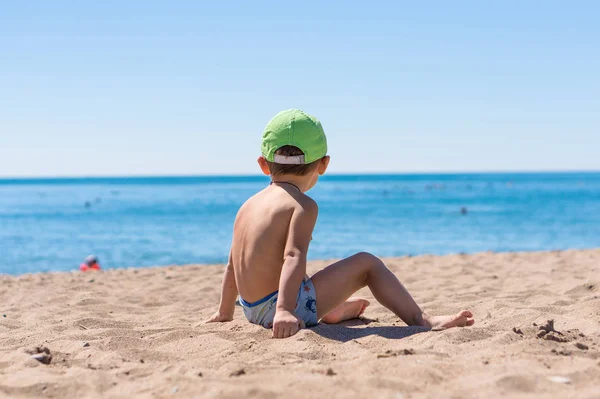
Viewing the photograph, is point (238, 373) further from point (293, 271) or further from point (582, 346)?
point (582, 346)

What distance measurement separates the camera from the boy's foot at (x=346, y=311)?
419cm

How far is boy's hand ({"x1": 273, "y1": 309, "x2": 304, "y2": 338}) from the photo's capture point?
3430 mm

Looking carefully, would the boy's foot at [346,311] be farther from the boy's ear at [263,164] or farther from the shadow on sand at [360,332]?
the boy's ear at [263,164]

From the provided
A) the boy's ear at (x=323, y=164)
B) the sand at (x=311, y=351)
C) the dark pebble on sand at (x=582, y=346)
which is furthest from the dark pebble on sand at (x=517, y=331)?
the boy's ear at (x=323, y=164)

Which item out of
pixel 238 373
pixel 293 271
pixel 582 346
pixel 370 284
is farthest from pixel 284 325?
pixel 582 346

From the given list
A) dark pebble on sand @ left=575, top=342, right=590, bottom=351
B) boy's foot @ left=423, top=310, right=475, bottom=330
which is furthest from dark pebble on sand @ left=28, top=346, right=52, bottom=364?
dark pebble on sand @ left=575, top=342, right=590, bottom=351

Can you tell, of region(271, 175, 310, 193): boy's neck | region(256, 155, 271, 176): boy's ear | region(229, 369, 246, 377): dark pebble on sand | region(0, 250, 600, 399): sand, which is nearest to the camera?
region(0, 250, 600, 399): sand

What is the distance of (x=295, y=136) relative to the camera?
3621 millimetres

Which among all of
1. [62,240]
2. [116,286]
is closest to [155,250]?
[62,240]

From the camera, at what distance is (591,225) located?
26578 mm

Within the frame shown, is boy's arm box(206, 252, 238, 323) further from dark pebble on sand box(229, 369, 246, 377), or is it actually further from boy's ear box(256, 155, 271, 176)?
dark pebble on sand box(229, 369, 246, 377)

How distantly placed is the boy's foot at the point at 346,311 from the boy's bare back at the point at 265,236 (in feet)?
2.02

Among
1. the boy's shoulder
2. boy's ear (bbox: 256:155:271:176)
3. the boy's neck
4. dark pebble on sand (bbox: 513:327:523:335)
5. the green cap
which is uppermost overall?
the green cap

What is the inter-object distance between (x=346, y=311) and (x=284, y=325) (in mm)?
893
